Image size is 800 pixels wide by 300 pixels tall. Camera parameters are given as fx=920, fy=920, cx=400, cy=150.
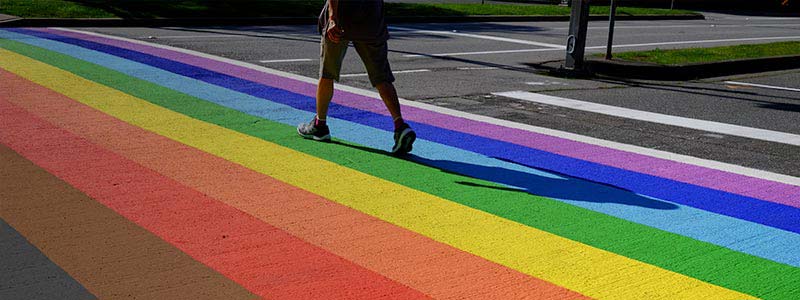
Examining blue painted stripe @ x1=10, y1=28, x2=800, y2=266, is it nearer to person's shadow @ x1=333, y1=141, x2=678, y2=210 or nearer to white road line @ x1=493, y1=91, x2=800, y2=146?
person's shadow @ x1=333, y1=141, x2=678, y2=210

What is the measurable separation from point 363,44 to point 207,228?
2404mm

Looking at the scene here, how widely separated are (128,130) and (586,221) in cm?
382

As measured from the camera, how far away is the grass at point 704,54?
13.3 meters

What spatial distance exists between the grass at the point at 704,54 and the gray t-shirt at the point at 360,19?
7179 mm

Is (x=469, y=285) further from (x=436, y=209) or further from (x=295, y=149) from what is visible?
(x=295, y=149)

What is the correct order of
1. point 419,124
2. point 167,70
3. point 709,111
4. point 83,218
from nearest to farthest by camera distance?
point 83,218 < point 419,124 < point 709,111 < point 167,70

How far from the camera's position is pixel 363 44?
673 centimetres

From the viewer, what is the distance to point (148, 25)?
57.5 feet

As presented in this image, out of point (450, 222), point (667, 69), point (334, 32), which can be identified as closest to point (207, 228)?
point (450, 222)

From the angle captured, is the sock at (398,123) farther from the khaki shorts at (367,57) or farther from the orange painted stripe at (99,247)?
the orange painted stripe at (99,247)

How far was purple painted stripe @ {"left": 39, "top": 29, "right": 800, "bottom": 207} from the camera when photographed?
598 centimetres

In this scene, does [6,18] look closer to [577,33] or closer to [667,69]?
[577,33]

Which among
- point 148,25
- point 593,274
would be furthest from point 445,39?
point 593,274

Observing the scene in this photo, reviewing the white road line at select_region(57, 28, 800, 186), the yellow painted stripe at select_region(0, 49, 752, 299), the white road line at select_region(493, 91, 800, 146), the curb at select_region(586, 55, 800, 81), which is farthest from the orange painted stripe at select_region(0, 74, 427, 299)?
the curb at select_region(586, 55, 800, 81)
